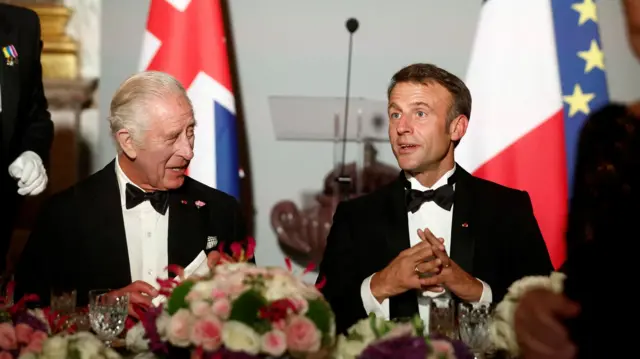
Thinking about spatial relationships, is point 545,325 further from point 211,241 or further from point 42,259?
point 42,259

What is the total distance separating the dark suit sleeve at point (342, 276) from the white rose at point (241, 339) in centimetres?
111

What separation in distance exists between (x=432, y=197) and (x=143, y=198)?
37.8 inches

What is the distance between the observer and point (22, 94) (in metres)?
3.77

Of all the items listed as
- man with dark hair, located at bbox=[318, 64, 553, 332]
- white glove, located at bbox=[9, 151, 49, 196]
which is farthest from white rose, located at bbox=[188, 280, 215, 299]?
white glove, located at bbox=[9, 151, 49, 196]

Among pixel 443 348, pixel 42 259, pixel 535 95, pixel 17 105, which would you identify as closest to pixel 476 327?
pixel 443 348

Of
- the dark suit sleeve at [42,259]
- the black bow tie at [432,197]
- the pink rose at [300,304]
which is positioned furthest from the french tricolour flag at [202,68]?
the pink rose at [300,304]

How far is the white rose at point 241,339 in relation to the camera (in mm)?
1682

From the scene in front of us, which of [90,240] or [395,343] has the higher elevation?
[395,343]

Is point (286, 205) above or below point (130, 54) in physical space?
below

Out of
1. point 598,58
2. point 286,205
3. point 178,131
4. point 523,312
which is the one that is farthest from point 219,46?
point 523,312

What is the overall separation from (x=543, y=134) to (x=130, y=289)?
2.15m

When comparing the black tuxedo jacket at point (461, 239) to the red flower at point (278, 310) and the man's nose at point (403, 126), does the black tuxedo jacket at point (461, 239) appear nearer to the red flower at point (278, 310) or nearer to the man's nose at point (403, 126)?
the man's nose at point (403, 126)

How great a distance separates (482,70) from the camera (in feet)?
13.6

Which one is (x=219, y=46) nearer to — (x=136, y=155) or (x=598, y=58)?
(x=136, y=155)
